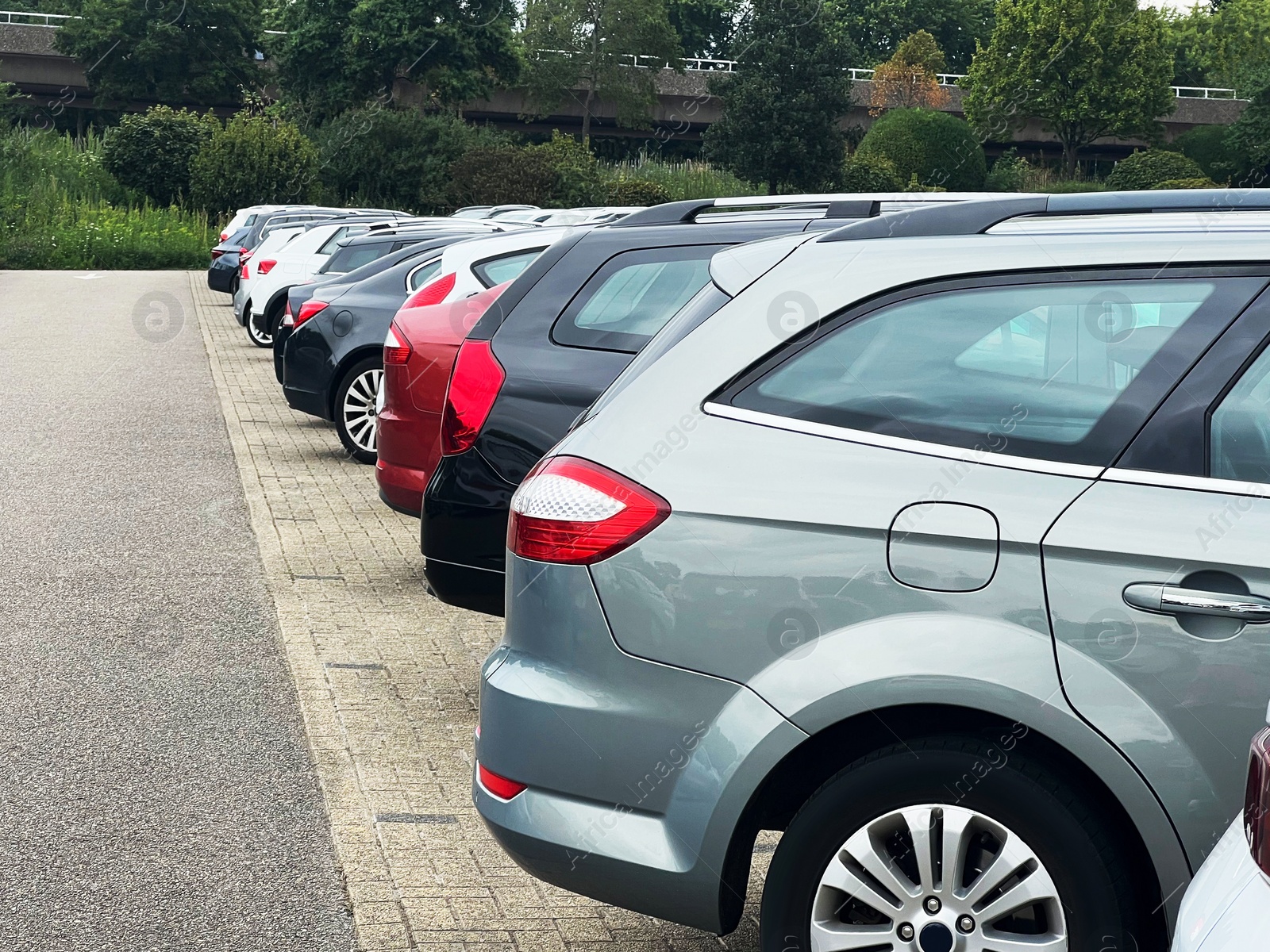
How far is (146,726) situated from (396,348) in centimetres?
290

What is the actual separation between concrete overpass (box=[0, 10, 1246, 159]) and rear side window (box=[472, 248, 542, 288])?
206ft

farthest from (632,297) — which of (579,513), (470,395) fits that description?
(579,513)

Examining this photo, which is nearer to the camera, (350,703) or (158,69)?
(350,703)

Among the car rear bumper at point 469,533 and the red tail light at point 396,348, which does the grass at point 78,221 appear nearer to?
the red tail light at point 396,348

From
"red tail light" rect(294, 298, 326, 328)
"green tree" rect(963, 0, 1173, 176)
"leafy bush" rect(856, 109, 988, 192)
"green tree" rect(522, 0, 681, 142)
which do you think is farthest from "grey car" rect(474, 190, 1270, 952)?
"green tree" rect(963, 0, 1173, 176)

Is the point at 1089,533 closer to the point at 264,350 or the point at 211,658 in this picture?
the point at 211,658

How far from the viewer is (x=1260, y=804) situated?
6.24ft

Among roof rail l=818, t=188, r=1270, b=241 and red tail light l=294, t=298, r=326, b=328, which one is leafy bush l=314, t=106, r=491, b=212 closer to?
red tail light l=294, t=298, r=326, b=328

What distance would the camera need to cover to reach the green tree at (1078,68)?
232 feet

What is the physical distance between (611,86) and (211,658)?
70226mm

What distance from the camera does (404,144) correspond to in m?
58.4

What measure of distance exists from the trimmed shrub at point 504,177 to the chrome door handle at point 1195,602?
169ft

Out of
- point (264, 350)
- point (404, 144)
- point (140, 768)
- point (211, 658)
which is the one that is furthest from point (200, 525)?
point (404, 144)

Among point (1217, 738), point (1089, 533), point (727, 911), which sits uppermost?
point (1089, 533)
